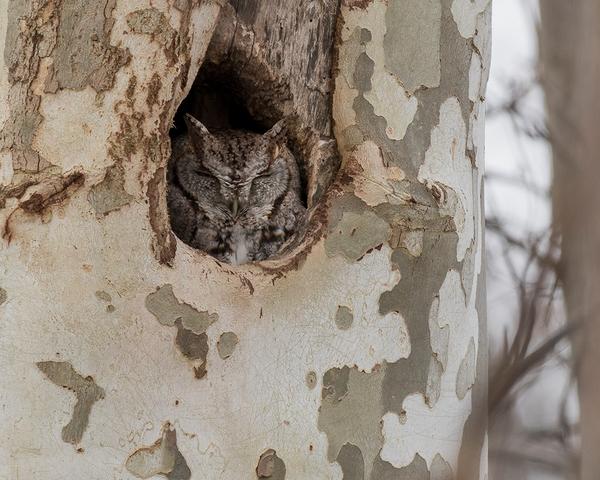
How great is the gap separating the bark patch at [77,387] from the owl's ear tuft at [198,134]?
124 cm

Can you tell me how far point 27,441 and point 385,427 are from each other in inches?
25.5

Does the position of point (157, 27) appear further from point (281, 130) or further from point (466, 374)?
point (466, 374)

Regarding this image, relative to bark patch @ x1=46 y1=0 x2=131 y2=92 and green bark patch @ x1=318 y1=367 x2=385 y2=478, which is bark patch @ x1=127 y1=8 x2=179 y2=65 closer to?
bark patch @ x1=46 y1=0 x2=131 y2=92

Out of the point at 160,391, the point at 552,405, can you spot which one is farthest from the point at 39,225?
the point at 552,405

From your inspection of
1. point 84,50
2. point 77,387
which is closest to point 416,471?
point 77,387

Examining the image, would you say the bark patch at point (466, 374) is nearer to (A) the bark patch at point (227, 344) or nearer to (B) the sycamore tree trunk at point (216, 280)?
(B) the sycamore tree trunk at point (216, 280)

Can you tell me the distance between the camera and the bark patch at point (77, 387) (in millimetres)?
1499

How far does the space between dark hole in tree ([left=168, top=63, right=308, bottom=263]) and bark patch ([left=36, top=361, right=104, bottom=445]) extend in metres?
1.02

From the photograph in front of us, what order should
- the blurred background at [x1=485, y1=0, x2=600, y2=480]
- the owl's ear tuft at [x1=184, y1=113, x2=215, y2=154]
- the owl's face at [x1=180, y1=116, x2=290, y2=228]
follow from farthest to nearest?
the owl's face at [x1=180, y1=116, x2=290, y2=228] < the owl's ear tuft at [x1=184, y1=113, x2=215, y2=154] < the blurred background at [x1=485, y1=0, x2=600, y2=480]

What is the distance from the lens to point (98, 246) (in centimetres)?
158

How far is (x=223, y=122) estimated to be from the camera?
9.50 ft

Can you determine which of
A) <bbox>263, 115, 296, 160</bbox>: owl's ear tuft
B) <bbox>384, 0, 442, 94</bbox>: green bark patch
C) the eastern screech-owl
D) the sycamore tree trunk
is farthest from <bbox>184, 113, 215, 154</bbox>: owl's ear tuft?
<bbox>384, 0, 442, 94</bbox>: green bark patch

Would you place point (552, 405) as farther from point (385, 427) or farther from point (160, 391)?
point (160, 391)

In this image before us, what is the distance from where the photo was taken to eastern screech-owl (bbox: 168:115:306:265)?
2.74 meters
